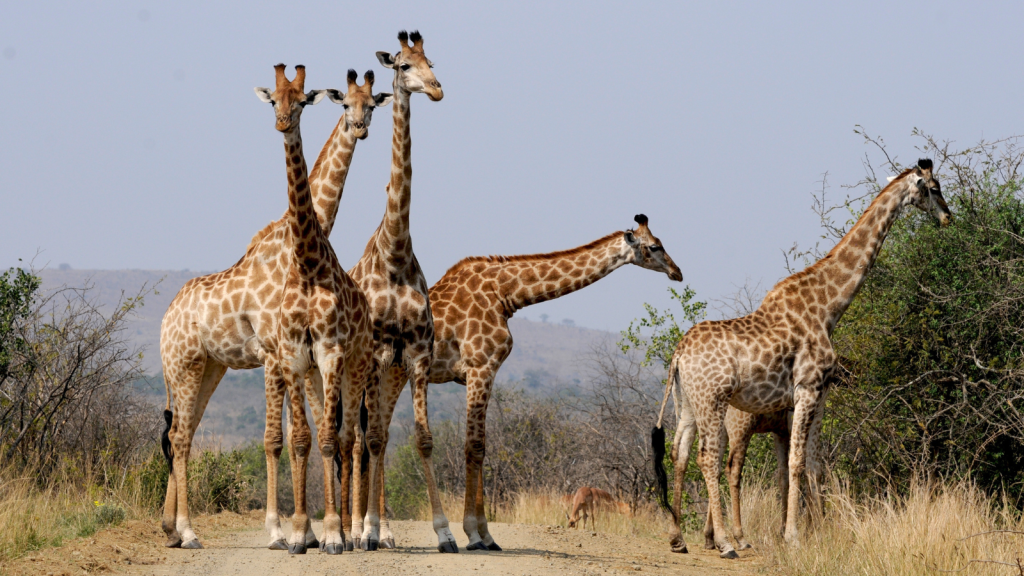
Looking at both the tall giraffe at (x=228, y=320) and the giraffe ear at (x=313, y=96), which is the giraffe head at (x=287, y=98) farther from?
the tall giraffe at (x=228, y=320)

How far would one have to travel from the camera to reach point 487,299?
397 inches

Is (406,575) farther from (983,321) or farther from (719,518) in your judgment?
(983,321)

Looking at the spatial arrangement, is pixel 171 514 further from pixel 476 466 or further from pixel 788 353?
pixel 788 353

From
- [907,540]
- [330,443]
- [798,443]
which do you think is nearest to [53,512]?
[330,443]

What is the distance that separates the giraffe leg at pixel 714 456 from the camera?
9914 millimetres

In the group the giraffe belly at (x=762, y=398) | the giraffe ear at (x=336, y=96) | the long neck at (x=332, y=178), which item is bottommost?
the giraffe belly at (x=762, y=398)

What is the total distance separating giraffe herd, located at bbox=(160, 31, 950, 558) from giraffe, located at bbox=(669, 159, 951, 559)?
17 mm

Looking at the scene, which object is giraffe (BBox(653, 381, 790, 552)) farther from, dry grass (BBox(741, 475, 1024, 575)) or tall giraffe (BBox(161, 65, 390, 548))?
tall giraffe (BBox(161, 65, 390, 548))

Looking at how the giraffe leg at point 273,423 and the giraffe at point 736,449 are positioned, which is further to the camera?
the giraffe at point 736,449

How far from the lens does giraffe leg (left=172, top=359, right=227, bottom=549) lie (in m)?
9.20

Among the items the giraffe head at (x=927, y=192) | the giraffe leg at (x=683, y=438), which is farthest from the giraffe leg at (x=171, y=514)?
the giraffe head at (x=927, y=192)

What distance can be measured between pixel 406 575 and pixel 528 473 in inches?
509

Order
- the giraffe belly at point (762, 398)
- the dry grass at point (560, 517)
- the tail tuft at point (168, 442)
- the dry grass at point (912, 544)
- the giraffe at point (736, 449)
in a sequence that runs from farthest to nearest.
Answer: the dry grass at point (560, 517), the giraffe at point (736, 449), the giraffe belly at point (762, 398), the tail tuft at point (168, 442), the dry grass at point (912, 544)

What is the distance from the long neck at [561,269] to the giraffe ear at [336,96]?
8.45 feet
